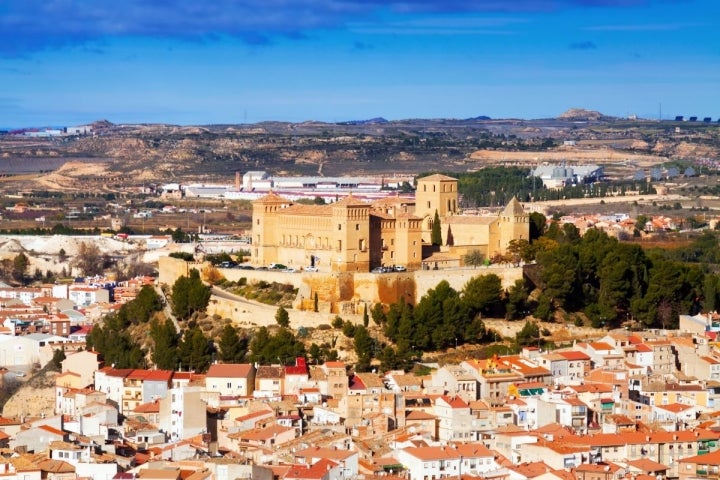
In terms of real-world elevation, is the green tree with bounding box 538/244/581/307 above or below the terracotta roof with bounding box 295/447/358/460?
above

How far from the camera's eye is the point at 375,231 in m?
41.1

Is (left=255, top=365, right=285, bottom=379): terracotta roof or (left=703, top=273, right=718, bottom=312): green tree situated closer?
(left=255, top=365, right=285, bottom=379): terracotta roof

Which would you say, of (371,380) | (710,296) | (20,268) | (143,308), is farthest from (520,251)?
(20,268)

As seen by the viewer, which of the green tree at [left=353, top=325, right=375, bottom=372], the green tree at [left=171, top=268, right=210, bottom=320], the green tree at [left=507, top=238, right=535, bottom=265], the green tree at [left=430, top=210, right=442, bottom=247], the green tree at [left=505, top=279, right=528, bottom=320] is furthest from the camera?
the green tree at [left=430, top=210, right=442, bottom=247]

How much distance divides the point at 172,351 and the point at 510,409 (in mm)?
8881

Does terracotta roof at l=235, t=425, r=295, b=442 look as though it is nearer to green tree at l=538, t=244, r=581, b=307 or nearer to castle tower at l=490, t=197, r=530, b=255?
green tree at l=538, t=244, r=581, b=307

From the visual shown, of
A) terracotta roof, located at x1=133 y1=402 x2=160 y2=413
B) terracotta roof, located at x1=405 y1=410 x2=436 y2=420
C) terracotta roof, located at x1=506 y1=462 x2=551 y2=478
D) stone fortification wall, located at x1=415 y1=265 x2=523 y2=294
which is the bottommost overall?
terracotta roof, located at x1=133 y1=402 x2=160 y2=413

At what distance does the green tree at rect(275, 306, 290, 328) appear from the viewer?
1533 inches

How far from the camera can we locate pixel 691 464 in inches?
1109

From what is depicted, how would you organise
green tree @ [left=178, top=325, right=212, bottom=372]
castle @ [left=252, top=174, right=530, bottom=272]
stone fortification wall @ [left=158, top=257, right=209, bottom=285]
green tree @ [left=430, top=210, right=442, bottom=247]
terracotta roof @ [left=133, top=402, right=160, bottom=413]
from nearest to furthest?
terracotta roof @ [left=133, top=402, right=160, bottom=413]
green tree @ [left=178, top=325, right=212, bottom=372]
castle @ [left=252, top=174, right=530, bottom=272]
green tree @ [left=430, top=210, right=442, bottom=247]
stone fortification wall @ [left=158, top=257, right=209, bottom=285]

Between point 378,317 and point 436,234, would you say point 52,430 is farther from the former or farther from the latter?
point 436,234

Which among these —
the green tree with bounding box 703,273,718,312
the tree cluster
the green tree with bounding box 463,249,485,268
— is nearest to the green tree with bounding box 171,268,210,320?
the green tree with bounding box 463,249,485,268

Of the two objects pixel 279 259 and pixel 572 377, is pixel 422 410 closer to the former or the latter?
pixel 572 377

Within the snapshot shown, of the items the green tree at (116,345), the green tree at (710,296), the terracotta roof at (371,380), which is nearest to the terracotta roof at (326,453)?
the terracotta roof at (371,380)
